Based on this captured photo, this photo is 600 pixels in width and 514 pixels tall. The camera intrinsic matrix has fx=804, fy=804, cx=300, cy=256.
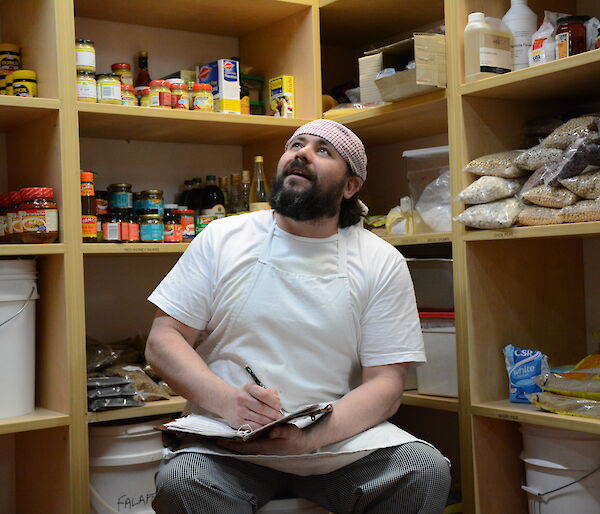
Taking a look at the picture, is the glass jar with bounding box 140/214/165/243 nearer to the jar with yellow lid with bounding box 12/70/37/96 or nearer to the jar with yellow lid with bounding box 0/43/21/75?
the jar with yellow lid with bounding box 12/70/37/96

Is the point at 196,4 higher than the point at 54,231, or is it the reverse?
the point at 196,4

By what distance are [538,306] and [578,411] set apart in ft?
1.56

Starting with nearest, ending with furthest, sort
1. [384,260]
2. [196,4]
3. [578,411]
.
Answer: [578,411] → [384,260] → [196,4]

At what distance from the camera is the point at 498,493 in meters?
2.47

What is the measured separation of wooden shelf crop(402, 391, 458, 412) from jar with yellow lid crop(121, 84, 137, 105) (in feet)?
4.42

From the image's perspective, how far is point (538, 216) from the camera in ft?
7.15

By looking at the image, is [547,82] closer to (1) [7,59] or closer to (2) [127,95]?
(2) [127,95]

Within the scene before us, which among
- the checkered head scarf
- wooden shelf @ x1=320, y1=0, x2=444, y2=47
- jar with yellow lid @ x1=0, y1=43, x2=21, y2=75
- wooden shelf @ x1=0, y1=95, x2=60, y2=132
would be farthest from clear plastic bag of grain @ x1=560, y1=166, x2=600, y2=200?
jar with yellow lid @ x1=0, y1=43, x2=21, y2=75

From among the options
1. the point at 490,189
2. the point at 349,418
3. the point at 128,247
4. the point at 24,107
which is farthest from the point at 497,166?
the point at 24,107

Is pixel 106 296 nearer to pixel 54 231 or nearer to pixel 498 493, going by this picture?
pixel 54 231

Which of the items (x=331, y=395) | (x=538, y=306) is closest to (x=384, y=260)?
(x=331, y=395)

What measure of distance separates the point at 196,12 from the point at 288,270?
4.08ft

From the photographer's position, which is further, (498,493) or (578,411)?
(498,493)

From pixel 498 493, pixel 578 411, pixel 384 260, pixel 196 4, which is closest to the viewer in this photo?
pixel 578 411
